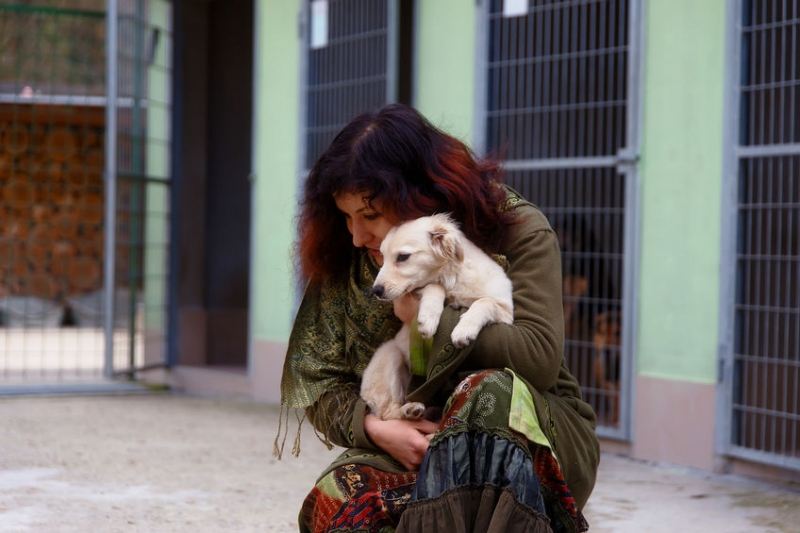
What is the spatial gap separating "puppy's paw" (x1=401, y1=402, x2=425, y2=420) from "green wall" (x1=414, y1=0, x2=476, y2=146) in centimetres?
342

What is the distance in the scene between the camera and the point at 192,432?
5.97m

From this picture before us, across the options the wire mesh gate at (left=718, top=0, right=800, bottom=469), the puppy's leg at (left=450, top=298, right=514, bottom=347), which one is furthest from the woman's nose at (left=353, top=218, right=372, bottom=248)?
the wire mesh gate at (left=718, top=0, right=800, bottom=469)

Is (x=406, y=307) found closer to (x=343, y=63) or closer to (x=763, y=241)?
(x=763, y=241)

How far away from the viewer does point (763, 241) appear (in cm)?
473

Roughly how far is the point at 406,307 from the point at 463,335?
31 centimetres

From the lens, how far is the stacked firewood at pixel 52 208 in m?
12.0

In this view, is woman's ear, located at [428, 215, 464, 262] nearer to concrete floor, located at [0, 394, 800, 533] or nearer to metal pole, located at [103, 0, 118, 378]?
concrete floor, located at [0, 394, 800, 533]

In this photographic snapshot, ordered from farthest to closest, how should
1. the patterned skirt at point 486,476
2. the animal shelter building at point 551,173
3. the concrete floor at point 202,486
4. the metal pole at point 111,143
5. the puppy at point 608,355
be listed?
the metal pole at point 111,143 < the puppy at point 608,355 < the animal shelter building at point 551,173 < the concrete floor at point 202,486 < the patterned skirt at point 486,476

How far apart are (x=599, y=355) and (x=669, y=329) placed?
0.49 metres

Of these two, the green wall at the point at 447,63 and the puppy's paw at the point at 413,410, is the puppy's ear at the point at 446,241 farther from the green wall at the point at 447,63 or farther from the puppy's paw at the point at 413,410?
the green wall at the point at 447,63

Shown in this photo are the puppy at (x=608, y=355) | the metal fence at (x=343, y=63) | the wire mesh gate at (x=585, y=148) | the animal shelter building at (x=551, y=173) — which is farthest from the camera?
the metal fence at (x=343, y=63)

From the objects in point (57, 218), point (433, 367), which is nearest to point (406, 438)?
point (433, 367)

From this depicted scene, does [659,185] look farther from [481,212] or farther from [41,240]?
[41,240]

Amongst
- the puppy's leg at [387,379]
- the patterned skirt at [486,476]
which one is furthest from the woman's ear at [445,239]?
the patterned skirt at [486,476]
